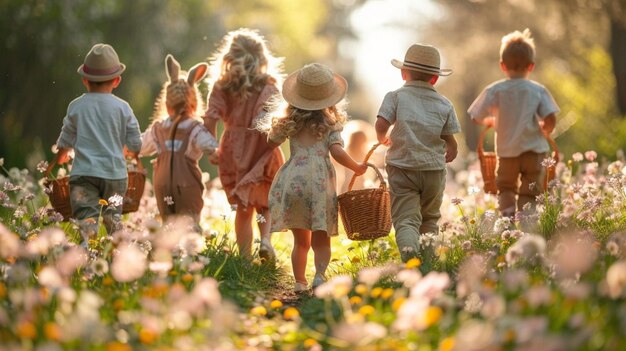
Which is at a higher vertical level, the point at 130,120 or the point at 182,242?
the point at 130,120

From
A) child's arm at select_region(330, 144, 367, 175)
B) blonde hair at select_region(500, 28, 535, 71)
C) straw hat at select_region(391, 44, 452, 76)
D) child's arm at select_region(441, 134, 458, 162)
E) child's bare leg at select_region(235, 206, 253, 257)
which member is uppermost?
blonde hair at select_region(500, 28, 535, 71)

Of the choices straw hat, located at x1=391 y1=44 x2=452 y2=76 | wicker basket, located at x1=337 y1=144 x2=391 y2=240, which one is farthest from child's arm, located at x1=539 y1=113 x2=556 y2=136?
wicker basket, located at x1=337 y1=144 x2=391 y2=240

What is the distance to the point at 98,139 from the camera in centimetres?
771

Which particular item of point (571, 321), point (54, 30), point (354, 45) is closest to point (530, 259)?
point (571, 321)

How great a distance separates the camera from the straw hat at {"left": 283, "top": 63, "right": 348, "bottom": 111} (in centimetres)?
697

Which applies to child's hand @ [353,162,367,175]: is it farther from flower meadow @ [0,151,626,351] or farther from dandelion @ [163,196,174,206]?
dandelion @ [163,196,174,206]

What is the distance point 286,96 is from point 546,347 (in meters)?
4.22

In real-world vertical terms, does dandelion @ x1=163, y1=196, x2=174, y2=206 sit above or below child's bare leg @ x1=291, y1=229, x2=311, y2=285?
above

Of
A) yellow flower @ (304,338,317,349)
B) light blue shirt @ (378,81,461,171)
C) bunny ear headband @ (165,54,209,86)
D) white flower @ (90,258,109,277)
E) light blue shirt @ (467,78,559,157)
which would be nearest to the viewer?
yellow flower @ (304,338,317,349)

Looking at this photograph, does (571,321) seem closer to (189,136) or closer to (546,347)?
(546,347)

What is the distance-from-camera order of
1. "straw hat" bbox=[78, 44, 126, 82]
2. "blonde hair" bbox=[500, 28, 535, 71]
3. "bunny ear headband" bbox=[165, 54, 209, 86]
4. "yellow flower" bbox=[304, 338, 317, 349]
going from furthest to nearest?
"blonde hair" bbox=[500, 28, 535, 71]
"bunny ear headband" bbox=[165, 54, 209, 86]
"straw hat" bbox=[78, 44, 126, 82]
"yellow flower" bbox=[304, 338, 317, 349]

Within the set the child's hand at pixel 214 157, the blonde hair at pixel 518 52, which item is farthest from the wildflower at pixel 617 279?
the blonde hair at pixel 518 52

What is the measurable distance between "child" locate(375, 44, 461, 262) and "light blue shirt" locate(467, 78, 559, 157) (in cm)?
156

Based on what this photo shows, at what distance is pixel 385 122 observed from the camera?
7.24 m
